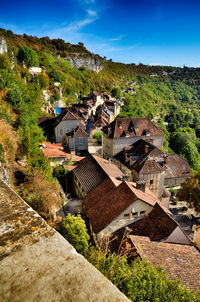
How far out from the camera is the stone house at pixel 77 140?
114 feet

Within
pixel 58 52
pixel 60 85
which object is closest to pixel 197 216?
pixel 60 85

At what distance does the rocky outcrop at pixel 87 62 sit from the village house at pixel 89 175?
268 feet

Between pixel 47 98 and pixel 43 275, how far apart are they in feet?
171

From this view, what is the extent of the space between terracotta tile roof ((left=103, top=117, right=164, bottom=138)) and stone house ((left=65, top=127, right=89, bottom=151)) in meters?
4.58

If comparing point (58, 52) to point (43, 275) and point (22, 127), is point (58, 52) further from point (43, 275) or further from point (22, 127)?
point (43, 275)

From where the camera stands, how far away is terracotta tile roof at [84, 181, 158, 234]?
15.2 m

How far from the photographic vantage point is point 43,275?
174cm

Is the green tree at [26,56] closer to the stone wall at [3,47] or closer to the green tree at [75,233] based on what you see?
the stone wall at [3,47]

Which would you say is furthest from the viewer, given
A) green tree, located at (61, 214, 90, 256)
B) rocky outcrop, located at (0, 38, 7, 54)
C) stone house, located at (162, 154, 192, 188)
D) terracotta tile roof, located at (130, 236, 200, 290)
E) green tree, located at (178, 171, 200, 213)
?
rocky outcrop, located at (0, 38, 7, 54)

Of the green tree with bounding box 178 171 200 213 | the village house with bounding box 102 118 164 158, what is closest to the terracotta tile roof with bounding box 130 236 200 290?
the green tree with bounding box 178 171 200 213

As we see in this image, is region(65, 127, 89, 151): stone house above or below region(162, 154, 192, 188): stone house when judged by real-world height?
above

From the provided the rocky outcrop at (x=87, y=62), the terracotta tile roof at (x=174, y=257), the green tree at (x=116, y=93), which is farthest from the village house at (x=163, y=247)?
the rocky outcrop at (x=87, y=62)

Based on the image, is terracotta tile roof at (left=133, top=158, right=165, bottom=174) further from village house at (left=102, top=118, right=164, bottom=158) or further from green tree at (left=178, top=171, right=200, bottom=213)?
village house at (left=102, top=118, right=164, bottom=158)

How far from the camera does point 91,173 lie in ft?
72.0
